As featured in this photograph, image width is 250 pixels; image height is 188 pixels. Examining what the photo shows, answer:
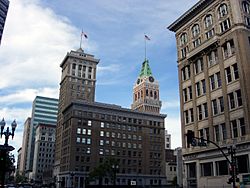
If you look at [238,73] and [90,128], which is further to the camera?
[90,128]

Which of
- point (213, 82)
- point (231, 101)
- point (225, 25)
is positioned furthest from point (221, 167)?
point (225, 25)

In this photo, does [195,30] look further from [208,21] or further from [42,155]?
[42,155]

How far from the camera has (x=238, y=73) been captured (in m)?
40.8

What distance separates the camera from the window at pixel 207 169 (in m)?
43.6

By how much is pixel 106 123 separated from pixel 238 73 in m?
77.0

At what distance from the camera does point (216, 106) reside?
44.1 m

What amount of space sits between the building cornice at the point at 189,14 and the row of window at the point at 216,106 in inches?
666

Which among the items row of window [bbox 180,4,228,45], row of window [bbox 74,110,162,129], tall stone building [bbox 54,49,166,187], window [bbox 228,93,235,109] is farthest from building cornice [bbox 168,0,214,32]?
tall stone building [bbox 54,49,166,187]

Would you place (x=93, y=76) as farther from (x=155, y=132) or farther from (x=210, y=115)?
(x=210, y=115)

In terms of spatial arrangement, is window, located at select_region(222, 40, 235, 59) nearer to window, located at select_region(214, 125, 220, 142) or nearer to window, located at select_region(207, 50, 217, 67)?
window, located at select_region(207, 50, 217, 67)

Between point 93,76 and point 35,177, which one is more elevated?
point 93,76

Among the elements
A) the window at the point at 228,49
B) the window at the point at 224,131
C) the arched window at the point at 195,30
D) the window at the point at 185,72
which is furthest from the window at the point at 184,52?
the window at the point at 224,131

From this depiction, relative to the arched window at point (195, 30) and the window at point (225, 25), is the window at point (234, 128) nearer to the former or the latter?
the window at point (225, 25)

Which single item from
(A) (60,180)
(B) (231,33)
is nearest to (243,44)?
(B) (231,33)
